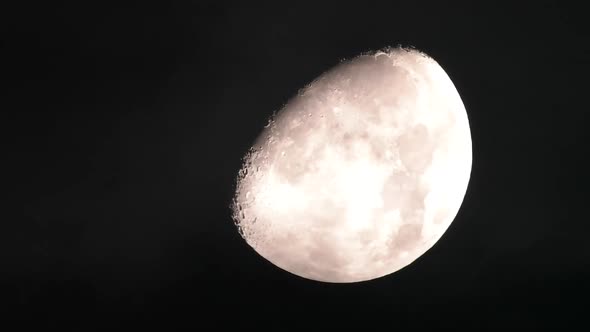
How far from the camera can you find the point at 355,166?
98.9 inches

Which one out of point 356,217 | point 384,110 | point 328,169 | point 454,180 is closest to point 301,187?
point 328,169

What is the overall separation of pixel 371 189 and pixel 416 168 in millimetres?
281

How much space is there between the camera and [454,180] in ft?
9.23

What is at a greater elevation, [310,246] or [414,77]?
[414,77]

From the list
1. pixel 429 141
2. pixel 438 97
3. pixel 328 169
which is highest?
pixel 438 97

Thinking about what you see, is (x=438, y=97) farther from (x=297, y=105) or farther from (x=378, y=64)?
(x=297, y=105)

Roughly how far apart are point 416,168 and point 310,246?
2.35 ft

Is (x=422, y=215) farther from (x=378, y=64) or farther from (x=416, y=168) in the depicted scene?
(x=378, y=64)

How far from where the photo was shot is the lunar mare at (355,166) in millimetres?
2514

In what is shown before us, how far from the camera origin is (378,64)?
2.66 meters

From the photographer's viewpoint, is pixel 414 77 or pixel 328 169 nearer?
pixel 328 169

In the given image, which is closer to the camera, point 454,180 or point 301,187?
point 301,187

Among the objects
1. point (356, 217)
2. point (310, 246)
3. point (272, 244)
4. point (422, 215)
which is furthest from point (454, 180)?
point (272, 244)

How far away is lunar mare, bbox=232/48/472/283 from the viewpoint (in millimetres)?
2514
